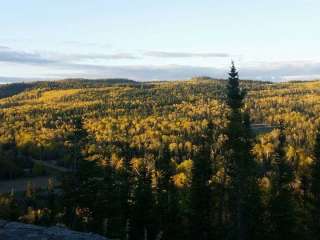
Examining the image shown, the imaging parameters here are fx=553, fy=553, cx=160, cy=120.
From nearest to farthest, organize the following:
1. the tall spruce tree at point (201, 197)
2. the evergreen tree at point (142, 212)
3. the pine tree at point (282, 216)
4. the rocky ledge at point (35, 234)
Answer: the rocky ledge at point (35, 234) → the evergreen tree at point (142, 212) → the pine tree at point (282, 216) → the tall spruce tree at point (201, 197)

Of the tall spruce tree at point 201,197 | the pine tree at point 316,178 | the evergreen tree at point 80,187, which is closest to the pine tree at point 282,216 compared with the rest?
the pine tree at point 316,178

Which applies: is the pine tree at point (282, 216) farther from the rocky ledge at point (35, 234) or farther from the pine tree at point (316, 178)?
the rocky ledge at point (35, 234)

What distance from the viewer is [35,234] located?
19984 mm

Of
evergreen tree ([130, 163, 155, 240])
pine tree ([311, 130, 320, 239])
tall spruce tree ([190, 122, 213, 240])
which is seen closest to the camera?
evergreen tree ([130, 163, 155, 240])

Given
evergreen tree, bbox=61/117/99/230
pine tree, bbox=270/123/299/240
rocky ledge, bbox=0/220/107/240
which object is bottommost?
pine tree, bbox=270/123/299/240

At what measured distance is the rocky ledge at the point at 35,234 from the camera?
19656 millimetres

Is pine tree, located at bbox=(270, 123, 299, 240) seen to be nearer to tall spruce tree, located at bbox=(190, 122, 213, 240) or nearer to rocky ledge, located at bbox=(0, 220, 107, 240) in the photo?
tall spruce tree, located at bbox=(190, 122, 213, 240)

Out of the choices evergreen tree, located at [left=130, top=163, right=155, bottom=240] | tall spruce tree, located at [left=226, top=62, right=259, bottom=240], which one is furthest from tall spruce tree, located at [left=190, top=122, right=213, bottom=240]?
tall spruce tree, located at [left=226, top=62, right=259, bottom=240]

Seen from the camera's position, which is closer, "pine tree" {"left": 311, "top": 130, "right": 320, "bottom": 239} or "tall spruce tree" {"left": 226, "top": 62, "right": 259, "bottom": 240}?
"tall spruce tree" {"left": 226, "top": 62, "right": 259, "bottom": 240}

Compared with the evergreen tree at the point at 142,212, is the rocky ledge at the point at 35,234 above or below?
above

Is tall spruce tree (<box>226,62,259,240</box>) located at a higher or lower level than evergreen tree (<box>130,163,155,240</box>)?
higher

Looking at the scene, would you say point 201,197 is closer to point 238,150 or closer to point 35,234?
point 238,150

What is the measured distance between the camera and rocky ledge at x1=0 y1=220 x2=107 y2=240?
19656mm

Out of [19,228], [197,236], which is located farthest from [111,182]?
[19,228]
